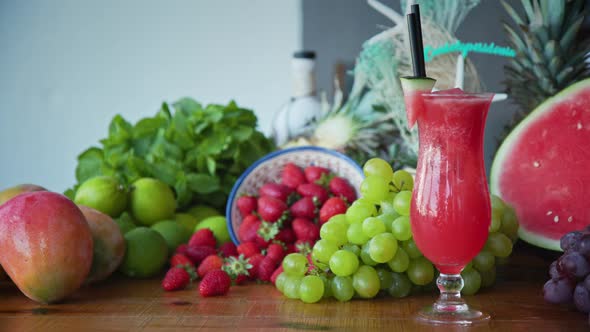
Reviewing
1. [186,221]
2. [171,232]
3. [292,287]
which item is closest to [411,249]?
[292,287]

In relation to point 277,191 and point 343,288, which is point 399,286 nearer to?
point 343,288

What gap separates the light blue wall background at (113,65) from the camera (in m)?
4.66

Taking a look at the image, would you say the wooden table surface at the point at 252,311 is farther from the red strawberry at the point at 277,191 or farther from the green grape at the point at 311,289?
the red strawberry at the point at 277,191

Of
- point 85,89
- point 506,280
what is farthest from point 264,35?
point 506,280

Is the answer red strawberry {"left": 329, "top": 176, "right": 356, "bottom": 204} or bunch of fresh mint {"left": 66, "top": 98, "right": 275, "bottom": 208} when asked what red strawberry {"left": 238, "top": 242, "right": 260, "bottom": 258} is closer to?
red strawberry {"left": 329, "top": 176, "right": 356, "bottom": 204}

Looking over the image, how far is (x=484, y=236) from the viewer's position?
1.21 m

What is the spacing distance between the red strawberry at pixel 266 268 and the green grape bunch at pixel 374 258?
95 millimetres

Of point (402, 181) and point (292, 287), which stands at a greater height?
point (402, 181)

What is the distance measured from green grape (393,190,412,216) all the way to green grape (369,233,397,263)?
75 millimetres

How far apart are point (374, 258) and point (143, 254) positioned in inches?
23.8

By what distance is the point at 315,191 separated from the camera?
1.73 m

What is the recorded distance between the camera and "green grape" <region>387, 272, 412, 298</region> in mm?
1408

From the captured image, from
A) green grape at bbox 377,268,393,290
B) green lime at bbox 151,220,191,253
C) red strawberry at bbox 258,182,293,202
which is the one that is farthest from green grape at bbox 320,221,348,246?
green lime at bbox 151,220,191,253

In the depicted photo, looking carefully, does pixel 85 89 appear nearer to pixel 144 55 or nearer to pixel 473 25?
pixel 144 55
